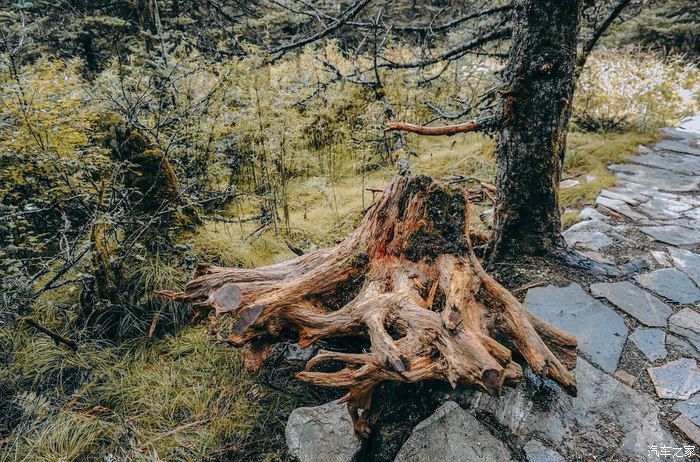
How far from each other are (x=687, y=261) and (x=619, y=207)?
116 centimetres

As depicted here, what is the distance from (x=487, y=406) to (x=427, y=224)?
41.4 inches

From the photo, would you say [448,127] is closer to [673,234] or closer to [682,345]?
[682,345]

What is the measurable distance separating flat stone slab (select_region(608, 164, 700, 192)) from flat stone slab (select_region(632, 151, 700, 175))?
175 mm

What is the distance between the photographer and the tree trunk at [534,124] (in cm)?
263

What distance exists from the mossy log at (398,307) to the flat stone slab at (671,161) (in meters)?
4.93

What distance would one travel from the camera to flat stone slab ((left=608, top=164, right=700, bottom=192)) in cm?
515

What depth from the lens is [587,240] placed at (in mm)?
3779

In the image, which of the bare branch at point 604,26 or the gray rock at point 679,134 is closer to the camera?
the bare branch at point 604,26

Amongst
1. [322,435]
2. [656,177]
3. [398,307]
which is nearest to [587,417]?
[398,307]

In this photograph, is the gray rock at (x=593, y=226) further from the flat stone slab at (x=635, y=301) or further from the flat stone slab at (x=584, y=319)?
the flat stone slab at (x=584, y=319)

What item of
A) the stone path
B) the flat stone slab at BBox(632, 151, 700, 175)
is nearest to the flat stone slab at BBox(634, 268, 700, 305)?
the stone path

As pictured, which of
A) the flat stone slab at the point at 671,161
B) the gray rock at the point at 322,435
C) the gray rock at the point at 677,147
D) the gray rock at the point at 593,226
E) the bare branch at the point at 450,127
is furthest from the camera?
the gray rock at the point at 677,147

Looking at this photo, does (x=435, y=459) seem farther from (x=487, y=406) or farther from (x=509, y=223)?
(x=509, y=223)

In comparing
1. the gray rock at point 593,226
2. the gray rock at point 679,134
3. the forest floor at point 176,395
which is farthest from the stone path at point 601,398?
the gray rock at point 679,134
